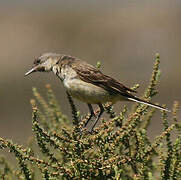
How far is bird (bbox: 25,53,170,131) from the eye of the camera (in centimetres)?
483

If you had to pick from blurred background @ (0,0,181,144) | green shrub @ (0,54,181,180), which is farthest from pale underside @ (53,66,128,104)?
blurred background @ (0,0,181,144)

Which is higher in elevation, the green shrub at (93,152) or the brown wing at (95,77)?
the brown wing at (95,77)

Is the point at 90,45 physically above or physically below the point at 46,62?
above

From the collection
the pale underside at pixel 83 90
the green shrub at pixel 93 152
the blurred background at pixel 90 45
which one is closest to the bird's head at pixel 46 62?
the pale underside at pixel 83 90

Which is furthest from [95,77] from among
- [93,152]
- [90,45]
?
[90,45]

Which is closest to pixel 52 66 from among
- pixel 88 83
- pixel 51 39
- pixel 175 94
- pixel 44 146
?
pixel 88 83

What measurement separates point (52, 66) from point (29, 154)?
2.00m

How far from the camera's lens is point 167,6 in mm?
29219

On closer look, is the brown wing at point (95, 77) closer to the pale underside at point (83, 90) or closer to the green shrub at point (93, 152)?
the pale underside at point (83, 90)

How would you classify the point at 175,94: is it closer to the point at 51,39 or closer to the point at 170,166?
the point at 51,39

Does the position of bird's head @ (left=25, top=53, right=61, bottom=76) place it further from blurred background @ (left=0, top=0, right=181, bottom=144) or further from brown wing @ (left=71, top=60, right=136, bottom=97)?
blurred background @ (left=0, top=0, right=181, bottom=144)

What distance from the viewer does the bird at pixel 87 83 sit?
4834mm

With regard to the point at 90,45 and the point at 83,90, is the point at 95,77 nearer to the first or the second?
the point at 83,90

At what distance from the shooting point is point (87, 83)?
5.11m
